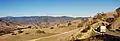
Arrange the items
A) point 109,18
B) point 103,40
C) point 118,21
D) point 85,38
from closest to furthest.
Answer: point 103,40
point 85,38
point 118,21
point 109,18

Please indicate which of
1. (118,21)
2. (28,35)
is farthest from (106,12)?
(28,35)

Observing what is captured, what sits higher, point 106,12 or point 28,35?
point 106,12

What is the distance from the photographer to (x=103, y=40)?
76.0ft

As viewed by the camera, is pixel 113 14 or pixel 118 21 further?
pixel 113 14

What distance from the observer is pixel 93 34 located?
25438mm

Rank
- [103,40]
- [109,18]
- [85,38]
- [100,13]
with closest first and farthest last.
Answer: [103,40]
[85,38]
[109,18]
[100,13]

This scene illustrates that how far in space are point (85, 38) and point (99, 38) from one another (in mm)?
1809

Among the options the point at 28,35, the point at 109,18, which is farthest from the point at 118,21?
the point at 28,35

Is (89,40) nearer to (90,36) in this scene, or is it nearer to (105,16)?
(90,36)

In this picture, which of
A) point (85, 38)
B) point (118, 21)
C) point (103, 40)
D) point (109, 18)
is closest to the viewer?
point (103, 40)

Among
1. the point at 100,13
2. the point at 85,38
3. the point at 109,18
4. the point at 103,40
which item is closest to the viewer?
the point at 103,40

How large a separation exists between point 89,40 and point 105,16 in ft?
92.1

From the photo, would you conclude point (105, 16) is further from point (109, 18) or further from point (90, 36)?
point (90, 36)

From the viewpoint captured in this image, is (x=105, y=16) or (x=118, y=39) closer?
(x=118, y=39)
